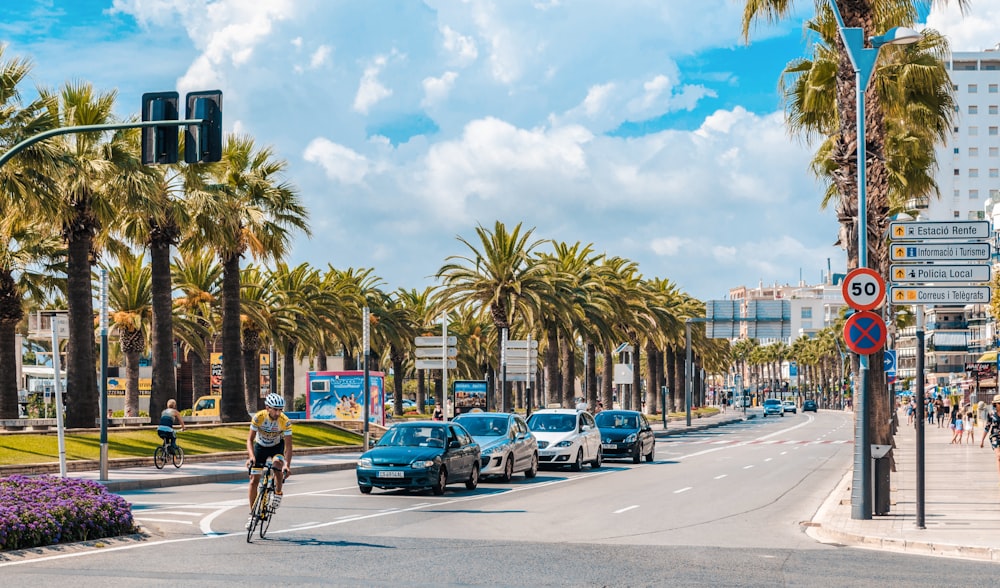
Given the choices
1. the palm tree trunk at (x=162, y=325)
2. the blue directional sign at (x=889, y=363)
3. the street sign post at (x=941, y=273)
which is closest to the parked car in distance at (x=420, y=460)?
the street sign post at (x=941, y=273)

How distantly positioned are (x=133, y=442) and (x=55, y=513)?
62.7 ft

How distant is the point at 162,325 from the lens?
124 ft

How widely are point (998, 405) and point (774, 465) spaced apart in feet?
45.6

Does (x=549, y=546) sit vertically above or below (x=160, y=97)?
below

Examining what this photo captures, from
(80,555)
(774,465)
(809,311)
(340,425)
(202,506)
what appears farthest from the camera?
(809,311)

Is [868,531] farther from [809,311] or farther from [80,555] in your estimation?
[809,311]

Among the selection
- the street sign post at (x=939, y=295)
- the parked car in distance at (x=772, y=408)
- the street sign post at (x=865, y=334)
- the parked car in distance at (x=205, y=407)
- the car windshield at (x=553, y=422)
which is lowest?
the parked car in distance at (x=772, y=408)

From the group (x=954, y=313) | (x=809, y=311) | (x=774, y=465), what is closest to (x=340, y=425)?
(x=774, y=465)

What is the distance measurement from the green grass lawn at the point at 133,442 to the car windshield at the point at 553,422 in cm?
926

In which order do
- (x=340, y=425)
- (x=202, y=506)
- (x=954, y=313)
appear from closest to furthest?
(x=202, y=506) < (x=340, y=425) < (x=954, y=313)

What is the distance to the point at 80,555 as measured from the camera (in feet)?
42.5

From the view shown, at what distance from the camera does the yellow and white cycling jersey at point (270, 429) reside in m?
14.9

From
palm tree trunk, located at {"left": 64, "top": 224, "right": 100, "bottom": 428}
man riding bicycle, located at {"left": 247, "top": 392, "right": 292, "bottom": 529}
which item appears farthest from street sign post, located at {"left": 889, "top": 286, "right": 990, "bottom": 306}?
palm tree trunk, located at {"left": 64, "top": 224, "right": 100, "bottom": 428}

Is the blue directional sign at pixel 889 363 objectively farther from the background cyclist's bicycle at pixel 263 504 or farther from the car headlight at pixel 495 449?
the background cyclist's bicycle at pixel 263 504
